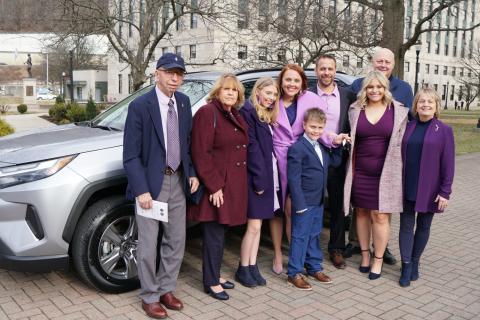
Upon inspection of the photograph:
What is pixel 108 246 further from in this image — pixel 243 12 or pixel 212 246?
pixel 243 12

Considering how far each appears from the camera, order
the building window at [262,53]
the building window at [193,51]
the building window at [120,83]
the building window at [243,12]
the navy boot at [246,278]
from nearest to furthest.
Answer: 1. the navy boot at [246,278]
2. the building window at [243,12]
3. the building window at [262,53]
4. the building window at [193,51]
5. the building window at [120,83]

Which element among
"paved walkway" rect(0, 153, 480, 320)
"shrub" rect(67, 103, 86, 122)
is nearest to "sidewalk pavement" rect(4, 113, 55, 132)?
"shrub" rect(67, 103, 86, 122)

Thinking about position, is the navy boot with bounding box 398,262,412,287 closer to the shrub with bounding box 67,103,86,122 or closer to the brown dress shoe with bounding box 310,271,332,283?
the brown dress shoe with bounding box 310,271,332,283

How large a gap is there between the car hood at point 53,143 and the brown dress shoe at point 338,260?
7.97 feet

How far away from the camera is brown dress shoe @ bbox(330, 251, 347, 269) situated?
493 centimetres

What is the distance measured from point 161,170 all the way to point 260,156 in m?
0.89

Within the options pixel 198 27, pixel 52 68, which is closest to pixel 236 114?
pixel 198 27

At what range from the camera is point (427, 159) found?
14.0 ft

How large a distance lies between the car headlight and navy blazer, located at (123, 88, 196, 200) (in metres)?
0.57

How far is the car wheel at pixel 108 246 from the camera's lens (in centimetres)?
378

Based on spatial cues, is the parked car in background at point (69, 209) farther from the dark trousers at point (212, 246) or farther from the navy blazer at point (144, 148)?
the dark trousers at point (212, 246)

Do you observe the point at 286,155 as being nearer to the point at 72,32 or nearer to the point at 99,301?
the point at 99,301

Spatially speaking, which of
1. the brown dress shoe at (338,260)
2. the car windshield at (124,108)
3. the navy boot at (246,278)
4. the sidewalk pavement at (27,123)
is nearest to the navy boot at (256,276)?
the navy boot at (246,278)

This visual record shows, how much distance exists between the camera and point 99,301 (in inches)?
156
